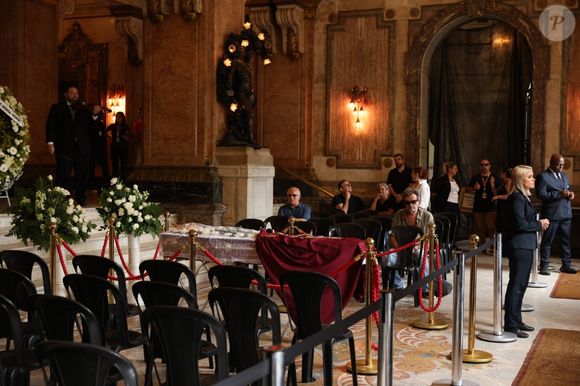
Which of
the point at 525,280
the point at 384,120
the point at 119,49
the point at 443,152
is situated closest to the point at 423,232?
the point at 525,280

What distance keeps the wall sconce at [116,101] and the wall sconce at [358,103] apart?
554cm

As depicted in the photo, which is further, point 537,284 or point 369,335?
point 537,284

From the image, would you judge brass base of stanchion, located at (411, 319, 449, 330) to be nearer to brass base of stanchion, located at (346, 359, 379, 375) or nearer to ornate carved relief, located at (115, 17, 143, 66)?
brass base of stanchion, located at (346, 359, 379, 375)

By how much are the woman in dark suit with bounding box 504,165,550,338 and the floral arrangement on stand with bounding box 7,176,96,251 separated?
12.4ft

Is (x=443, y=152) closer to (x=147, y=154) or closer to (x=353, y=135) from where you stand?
(x=353, y=135)

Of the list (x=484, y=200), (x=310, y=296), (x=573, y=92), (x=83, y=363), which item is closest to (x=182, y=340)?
(x=83, y=363)

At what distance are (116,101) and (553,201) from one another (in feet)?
34.3

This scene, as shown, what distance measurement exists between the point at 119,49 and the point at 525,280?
13.2 m

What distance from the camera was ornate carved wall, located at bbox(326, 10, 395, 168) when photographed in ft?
48.6

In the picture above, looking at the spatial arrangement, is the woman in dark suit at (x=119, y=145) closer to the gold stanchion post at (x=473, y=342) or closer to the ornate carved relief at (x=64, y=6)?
the ornate carved relief at (x=64, y=6)

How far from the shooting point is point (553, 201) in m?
10.7

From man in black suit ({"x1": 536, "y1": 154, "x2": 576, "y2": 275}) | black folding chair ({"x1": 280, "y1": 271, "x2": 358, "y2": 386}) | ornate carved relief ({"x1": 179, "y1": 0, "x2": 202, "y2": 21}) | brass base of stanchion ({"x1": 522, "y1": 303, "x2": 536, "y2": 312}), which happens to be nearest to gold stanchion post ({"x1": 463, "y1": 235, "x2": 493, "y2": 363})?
black folding chair ({"x1": 280, "y1": 271, "x2": 358, "y2": 386})

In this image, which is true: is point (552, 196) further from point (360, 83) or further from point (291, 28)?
point (291, 28)

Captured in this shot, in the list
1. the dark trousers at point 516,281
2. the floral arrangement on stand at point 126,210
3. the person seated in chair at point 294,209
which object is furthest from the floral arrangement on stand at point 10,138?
the dark trousers at point 516,281
